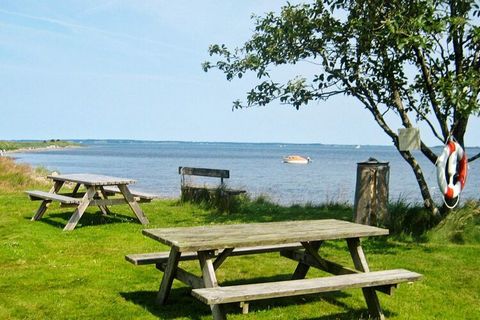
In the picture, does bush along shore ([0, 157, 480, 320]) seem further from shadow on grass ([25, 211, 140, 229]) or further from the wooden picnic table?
the wooden picnic table

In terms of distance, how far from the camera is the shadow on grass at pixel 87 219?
34.0ft

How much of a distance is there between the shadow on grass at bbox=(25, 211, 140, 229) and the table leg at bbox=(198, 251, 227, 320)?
573 centimetres

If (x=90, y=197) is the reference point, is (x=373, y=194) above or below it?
above

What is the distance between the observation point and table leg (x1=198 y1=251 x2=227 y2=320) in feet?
15.0

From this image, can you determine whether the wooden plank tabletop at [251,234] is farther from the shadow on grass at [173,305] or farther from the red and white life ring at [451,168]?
the red and white life ring at [451,168]

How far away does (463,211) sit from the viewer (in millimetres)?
9484

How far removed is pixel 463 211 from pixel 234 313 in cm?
573

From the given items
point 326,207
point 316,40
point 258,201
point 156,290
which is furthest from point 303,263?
point 258,201

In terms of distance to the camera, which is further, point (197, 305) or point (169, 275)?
Answer: point (197, 305)

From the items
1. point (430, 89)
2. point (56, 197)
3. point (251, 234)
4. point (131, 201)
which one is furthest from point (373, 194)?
point (56, 197)

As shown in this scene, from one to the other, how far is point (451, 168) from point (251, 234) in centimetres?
427

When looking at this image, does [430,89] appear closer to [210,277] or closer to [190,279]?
[190,279]

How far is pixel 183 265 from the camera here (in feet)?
23.7

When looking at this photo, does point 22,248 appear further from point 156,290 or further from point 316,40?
point 316,40
